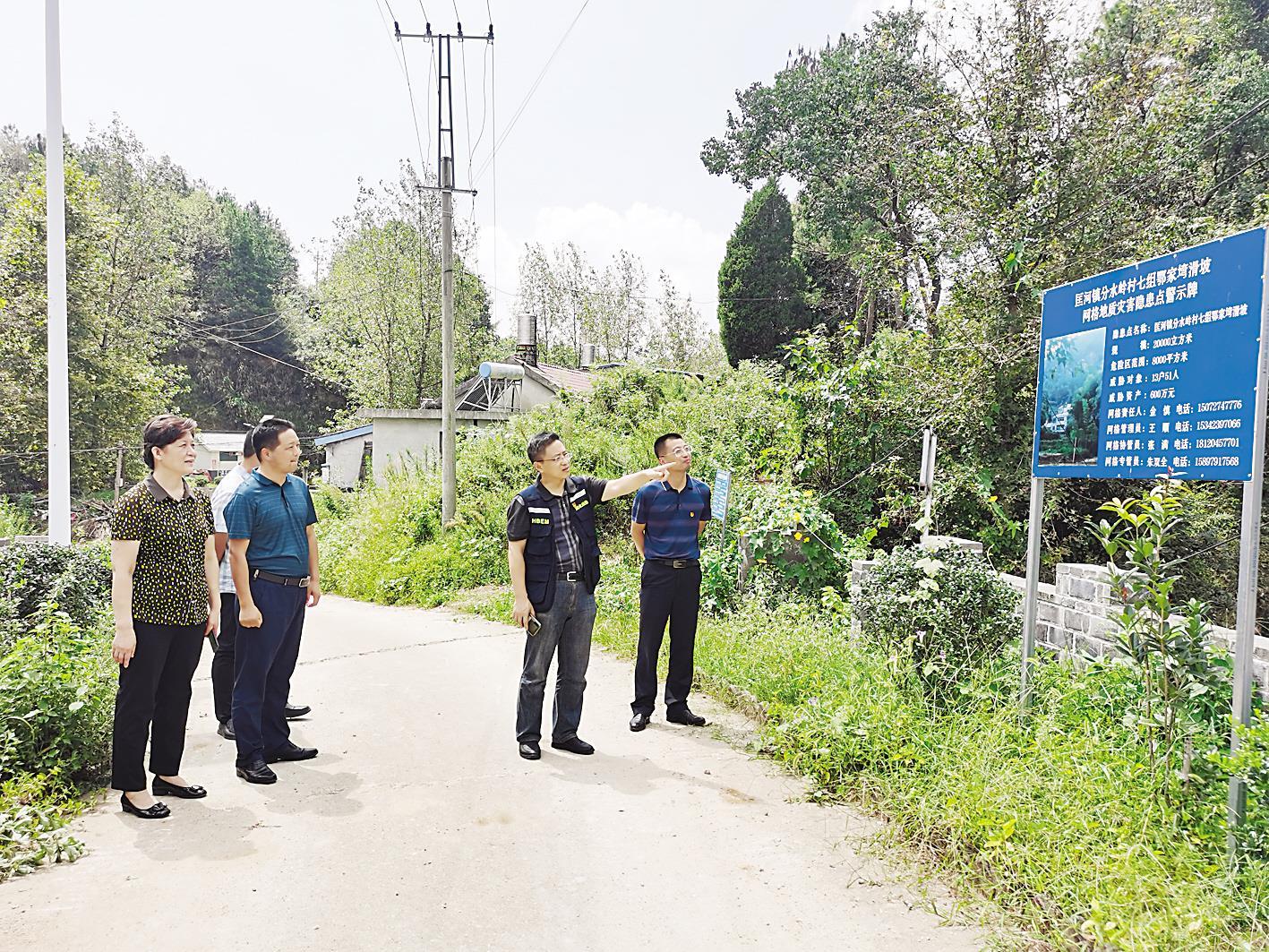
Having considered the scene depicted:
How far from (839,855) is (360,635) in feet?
21.9

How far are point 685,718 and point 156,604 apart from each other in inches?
126

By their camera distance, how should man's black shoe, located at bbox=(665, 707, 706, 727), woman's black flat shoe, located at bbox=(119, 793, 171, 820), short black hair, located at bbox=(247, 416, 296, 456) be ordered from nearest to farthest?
woman's black flat shoe, located at bbox=(119, 793, 171, 820) → short black hair, located at bbox=(247, 416, 296, 456) → man's black shoe, located at bbox=(665, 707, 706, 727)

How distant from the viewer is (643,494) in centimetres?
555

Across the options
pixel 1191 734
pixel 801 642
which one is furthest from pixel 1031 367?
pixel 1191 734

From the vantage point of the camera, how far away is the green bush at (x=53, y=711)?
4195mm

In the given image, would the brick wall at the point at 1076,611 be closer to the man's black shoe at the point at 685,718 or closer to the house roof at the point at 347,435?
the man's black shoe at the point at 685,718

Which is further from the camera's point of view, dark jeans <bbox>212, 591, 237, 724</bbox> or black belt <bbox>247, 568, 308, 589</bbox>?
dark jeans <bbox>212, 591, 237, 724</bbox>

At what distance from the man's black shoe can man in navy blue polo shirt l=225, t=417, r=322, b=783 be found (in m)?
2.44

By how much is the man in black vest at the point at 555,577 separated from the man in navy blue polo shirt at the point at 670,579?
37 cm

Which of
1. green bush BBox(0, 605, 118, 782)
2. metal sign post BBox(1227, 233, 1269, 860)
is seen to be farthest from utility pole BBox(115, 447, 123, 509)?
metal sign post BBox(1227, 233, 1269, 860)

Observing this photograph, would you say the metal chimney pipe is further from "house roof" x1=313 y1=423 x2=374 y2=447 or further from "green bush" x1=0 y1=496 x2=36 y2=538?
"green bush" x1=0 y1=496 x2=36 y2=538

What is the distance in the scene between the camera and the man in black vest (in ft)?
16.1

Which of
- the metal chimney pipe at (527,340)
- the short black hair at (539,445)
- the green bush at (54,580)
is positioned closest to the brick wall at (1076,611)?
the short black hair at (539,445)

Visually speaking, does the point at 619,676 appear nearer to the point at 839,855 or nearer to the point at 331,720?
the point at 331,720
